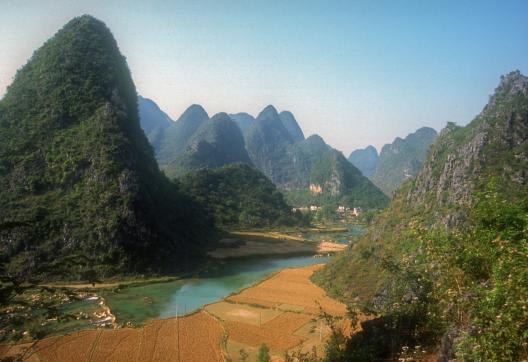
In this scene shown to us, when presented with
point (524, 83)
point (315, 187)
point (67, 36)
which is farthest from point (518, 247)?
point (315, 187)

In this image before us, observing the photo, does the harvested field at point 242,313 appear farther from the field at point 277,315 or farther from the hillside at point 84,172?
the hillside at point 84,172

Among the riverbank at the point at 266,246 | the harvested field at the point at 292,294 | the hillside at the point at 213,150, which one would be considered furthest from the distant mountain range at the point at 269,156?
the harvested field at the point at 292,294

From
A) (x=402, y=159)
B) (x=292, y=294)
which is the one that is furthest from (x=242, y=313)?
(x=402, y=159)

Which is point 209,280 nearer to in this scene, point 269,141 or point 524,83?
point 524,83

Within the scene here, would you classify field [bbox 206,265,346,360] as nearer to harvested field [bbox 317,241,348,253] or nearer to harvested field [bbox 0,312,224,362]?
harvested field [bbox 0,312,224,362]

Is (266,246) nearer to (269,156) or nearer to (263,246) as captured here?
(263,246)

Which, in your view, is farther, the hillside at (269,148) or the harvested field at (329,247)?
the hillside at (269,148)
